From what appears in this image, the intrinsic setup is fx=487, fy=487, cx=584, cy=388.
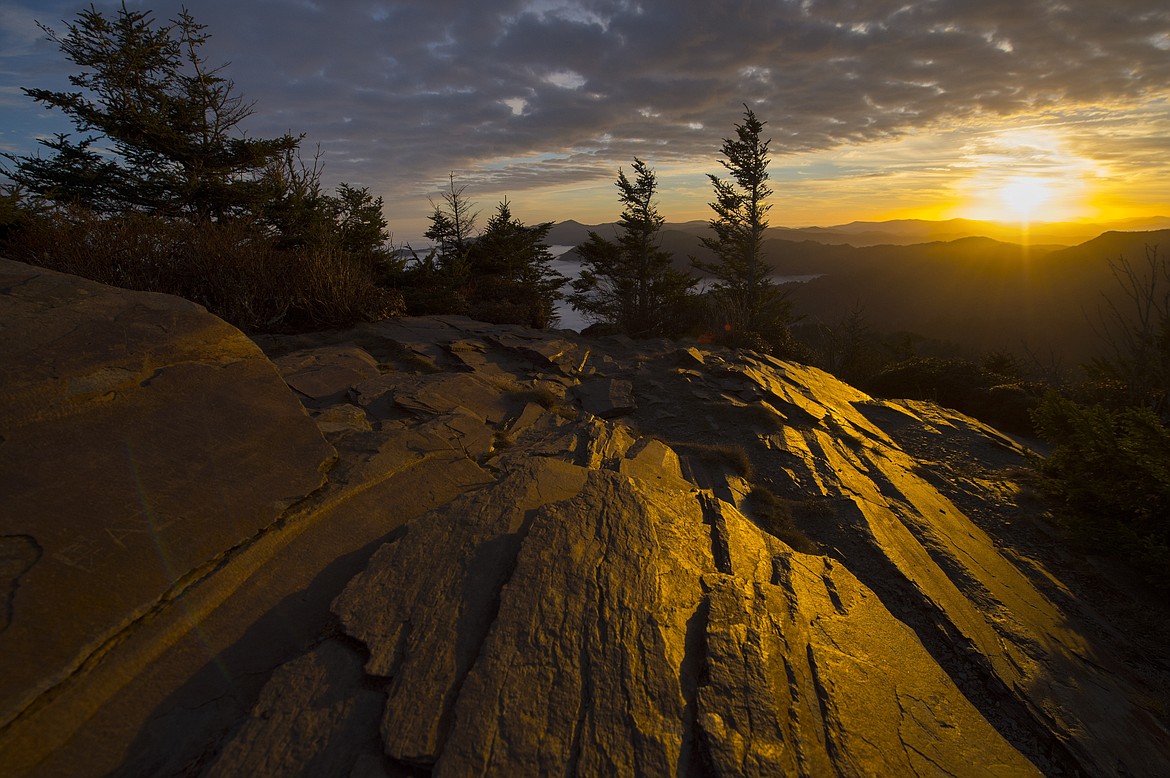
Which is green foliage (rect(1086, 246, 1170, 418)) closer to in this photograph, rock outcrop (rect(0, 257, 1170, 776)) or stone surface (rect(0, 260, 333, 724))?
rock outcrop (rect(0, 257, 1170, 776))

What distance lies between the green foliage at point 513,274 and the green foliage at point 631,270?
2183mm

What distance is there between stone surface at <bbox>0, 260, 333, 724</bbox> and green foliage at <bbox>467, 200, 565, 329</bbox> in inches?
382

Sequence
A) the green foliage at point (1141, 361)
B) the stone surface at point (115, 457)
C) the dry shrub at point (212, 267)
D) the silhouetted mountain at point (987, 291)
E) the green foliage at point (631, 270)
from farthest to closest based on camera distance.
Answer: the silhouetted mountain at point (987, 291) → the green foliage at point (631, 270) → the dry shrub at point (212, 267) → the green foliage at point (1141, 361) → the stone surface at point (115, 457)

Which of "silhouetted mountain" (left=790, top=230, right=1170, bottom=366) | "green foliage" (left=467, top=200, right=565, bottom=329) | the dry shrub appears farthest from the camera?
"silhouetted mountain" (left=790, top=230, right=1170, bottom=366)

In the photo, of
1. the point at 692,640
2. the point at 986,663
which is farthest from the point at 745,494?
the point at 692,640

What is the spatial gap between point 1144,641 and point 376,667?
557cm

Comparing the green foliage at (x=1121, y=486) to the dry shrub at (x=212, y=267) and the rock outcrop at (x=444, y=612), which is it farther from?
the dry shrub at (x=212, y=267)

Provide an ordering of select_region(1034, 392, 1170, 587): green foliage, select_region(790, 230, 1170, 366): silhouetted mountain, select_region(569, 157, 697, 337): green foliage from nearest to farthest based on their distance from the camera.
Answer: select_region(1034, 392, 1170, 587): green foliage < select_region(569, 157, 697, 337): green foliage < select_region(790, 230, 1170, 366): silhouetted mountain

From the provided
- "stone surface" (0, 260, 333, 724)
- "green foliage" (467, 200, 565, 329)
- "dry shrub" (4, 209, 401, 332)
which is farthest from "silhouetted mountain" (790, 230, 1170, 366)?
"stone surface" (0, 260, 333, 724)

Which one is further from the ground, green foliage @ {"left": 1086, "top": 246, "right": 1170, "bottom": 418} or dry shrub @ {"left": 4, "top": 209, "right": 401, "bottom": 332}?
dry shrub @ {"left": 4, "top": 209, "right": 401, "bottom": 332}

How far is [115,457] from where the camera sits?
8.21ft

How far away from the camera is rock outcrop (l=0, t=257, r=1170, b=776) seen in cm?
177

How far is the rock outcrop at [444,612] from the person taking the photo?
1.77 m

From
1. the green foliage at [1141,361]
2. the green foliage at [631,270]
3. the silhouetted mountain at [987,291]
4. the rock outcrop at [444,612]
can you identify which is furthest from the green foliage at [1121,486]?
the silhouetted mountain at [987,291]
